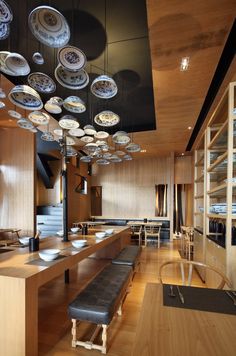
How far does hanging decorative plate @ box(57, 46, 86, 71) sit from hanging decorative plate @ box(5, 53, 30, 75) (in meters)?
0.42

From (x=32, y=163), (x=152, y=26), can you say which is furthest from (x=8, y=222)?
(x=152, y=26)

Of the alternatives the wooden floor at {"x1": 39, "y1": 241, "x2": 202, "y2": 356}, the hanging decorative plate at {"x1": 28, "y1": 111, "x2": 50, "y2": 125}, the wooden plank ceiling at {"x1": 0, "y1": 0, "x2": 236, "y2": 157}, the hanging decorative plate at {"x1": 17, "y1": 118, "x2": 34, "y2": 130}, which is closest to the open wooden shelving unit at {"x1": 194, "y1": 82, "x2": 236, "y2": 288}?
the wooden plank ceiling at {"x1": 0, "y1": 0, "x2": 236, "y2": 157}

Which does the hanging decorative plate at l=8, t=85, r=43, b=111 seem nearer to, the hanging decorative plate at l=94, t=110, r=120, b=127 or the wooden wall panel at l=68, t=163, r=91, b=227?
the hanging decorative plate at l=94, t=110, r=120, b=127

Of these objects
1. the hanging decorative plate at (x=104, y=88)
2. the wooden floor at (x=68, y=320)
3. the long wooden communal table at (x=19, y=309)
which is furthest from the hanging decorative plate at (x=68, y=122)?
the wooden floor at (x=68, y=320)

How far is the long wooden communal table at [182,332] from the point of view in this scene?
0.83 meters

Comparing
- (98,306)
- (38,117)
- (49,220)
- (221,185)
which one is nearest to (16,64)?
(38,117)

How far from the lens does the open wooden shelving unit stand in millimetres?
2211

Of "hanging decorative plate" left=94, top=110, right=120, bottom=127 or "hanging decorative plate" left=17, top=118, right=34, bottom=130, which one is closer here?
"hanging decorative plate" left=94, top=110, right=120, bottom=127

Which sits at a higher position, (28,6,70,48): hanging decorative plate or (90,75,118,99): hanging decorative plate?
(28,6,70,48): hanging decorative plate

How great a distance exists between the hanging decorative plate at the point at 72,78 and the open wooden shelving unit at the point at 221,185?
63.2 inches

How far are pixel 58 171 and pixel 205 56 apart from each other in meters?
7.60

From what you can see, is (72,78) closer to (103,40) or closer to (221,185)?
(103,40)

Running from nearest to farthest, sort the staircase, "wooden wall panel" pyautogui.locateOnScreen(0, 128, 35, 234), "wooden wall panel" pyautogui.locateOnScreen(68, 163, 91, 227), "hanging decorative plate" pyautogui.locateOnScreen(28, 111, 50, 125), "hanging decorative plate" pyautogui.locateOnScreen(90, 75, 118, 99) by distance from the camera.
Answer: "hanging decorative plate" pyautogui.locateOnScreen(90, 75, 118, 99), "hanging decorative plate" pyautogui.locateOnScreen(28, 111, 50, 125), "wooden wall panel" pyautogui.locateOnScreen(0, 128, 35, 234), the staircase, "wooden wall panel" pyautogui.locateOnScreen(68, 163, 91, 227)

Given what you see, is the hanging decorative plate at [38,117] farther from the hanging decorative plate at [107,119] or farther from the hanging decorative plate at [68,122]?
the hanging decorative plate at [107,119]
